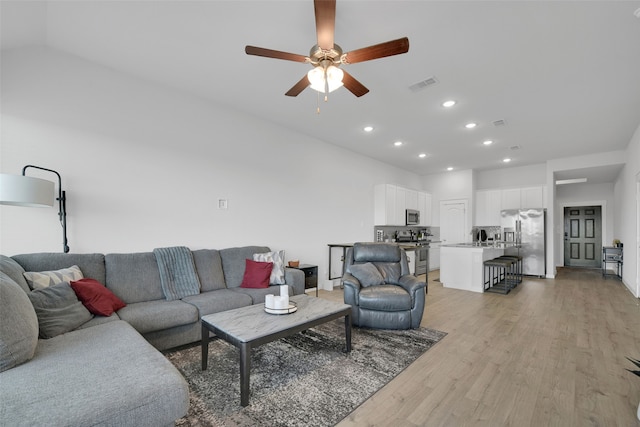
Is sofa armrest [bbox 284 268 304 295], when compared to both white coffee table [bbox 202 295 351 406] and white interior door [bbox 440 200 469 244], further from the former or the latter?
white interior door [bbox 440 200 469 244]

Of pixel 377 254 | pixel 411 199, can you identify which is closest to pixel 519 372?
pixel 377 254

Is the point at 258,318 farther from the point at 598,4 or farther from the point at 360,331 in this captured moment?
the point at 598,4

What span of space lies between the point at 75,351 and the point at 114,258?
1453 millimetres

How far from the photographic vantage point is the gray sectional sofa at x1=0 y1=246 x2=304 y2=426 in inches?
46.6

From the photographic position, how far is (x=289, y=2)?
216 cm

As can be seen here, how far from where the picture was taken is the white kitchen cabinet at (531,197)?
7.18 meters

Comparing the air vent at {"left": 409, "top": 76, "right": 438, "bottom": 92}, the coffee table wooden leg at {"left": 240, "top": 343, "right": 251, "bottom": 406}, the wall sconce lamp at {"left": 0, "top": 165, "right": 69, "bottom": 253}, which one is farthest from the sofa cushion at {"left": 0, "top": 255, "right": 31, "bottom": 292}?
the air vent at {"left": 409, "top": 76, "right": 438, "bottom": 92}

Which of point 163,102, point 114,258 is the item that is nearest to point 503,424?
point 114,258

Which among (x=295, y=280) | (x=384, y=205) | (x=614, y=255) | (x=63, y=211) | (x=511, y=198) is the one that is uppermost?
(x=511, y=198)

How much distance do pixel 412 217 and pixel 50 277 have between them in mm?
7087

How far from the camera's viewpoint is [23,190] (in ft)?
6.75

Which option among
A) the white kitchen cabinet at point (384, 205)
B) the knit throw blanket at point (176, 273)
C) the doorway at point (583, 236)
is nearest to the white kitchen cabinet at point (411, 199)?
the white kitchen cabinet at point (384, 205)

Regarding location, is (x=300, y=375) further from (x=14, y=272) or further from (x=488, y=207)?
(x=488, y=207)

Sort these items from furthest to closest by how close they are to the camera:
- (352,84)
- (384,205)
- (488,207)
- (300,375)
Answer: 1. (488,207)
2. (384,205)
3. (352,84)
4. (300,375)
